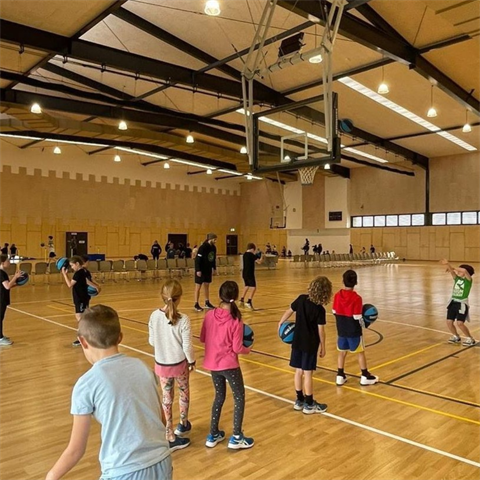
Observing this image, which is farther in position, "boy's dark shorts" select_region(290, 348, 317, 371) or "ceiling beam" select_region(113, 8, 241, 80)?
"ceiling beam" select_region(113, 8, 241, 80)

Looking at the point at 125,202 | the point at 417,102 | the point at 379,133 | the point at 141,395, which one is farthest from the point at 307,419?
the point at 125,202

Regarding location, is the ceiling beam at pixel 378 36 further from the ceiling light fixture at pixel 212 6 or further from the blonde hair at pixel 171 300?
the blonde hair at pixel 171 300

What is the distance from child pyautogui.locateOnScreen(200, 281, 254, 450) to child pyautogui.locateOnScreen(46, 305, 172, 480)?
5.88 ft

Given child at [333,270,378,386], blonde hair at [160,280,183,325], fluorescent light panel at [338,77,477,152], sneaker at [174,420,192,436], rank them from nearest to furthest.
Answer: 1. blonde hair at [160,280,183,325]
2. sneaker at [174,420,192,436]
3. child at [333,270,378,386]
4. fluorescent light panel at [338,77,477,152]

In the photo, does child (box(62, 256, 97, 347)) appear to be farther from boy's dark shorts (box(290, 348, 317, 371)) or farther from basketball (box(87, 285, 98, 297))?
boy's dark shorts (box(290, 348, 317, 371))

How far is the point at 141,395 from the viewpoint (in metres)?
1.78

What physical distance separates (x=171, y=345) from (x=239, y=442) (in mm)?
961

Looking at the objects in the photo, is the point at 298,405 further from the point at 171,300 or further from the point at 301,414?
the point at 171,300

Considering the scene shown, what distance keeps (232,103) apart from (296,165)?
10.3 metres

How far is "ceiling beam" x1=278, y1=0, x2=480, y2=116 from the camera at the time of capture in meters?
9.52

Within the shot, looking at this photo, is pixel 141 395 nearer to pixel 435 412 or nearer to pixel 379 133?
pixel 435 412

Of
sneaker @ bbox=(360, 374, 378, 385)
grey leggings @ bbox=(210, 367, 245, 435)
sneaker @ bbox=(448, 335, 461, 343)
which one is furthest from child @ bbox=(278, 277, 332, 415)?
sneaker @ bbox=(448, 335, 461, 343)

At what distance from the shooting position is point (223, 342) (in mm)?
3629

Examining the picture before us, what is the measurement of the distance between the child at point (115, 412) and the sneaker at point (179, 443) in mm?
1976
